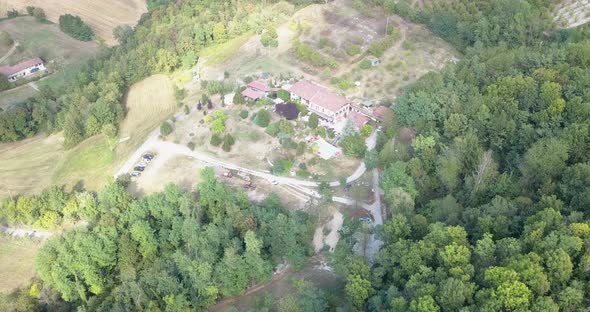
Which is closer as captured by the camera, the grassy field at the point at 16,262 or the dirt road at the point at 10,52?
the grassy field at the point at 16,262

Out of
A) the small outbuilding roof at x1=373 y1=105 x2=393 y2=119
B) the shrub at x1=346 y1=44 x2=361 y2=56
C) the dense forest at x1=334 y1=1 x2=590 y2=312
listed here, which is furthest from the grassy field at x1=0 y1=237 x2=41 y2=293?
the shrub at x1=346 y1=44 x2=361 y2=56

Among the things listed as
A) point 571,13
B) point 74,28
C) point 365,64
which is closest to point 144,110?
point 365,64

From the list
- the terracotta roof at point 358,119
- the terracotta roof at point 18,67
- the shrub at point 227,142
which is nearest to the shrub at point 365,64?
the terracotta roof at point 358,119

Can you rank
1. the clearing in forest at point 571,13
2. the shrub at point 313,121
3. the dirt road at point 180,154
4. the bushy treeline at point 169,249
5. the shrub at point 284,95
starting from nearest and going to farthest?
the bushy treeline at point 169,249 < the dirt road at point 180,154 < the shrub at point 313,121 < the shrub at point 284,95 < the clearing in forest at point 571,13

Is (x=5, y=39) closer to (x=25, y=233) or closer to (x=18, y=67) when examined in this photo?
(x=18, y=67)

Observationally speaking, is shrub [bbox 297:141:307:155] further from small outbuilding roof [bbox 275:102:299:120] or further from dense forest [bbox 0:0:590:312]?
dense forest [bbox 0:0:590:312]

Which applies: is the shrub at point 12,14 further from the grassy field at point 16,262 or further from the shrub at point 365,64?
the shrub at point 365,64
